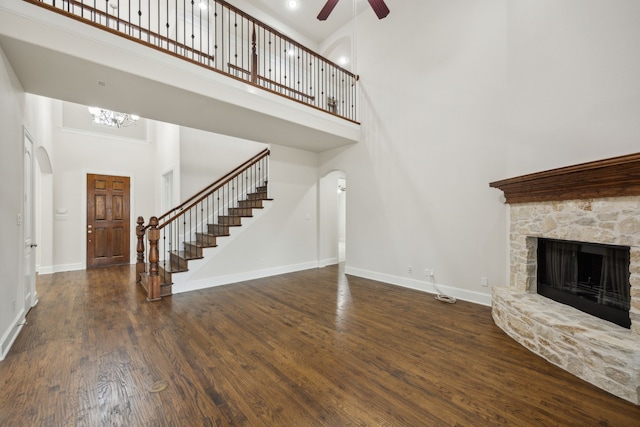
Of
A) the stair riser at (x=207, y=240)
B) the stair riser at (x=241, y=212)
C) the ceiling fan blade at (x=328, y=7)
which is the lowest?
the stair riser at (x=207, y=240)

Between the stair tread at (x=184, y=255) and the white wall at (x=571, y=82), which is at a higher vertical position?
the white wall at (x=571, y=82)

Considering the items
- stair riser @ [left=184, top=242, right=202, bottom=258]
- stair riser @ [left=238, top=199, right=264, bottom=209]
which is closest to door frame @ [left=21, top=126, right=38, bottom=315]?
stair riser @ [left=184, top=242, right=202, bottom=258]

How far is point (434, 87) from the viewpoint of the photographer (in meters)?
4.29

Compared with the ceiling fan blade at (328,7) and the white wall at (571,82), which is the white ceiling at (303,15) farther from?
the white wall at (571,82)

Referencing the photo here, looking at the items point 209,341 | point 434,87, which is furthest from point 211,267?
point 434,87

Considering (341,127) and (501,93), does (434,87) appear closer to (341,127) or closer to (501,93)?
(501,93)

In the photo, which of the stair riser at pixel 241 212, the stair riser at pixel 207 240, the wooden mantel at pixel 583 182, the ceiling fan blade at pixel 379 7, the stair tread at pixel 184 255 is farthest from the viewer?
the stair riser at pixel 241 212

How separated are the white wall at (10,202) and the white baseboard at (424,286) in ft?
15.6

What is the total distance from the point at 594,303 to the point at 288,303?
339 cm

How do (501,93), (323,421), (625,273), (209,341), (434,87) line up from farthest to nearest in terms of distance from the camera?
1. (434,87)
2. (501,93)
3. (209,341)
4. (625,273)
5. (323,421)

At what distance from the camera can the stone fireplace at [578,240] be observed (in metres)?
1.97

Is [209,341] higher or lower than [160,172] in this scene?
lower

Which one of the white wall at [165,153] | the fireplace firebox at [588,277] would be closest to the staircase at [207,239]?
the white wall at [165,153]

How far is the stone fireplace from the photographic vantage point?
1973mm
